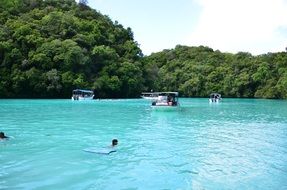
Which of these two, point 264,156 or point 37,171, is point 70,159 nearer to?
point 37,171

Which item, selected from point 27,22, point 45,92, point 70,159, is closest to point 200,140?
point 70,159

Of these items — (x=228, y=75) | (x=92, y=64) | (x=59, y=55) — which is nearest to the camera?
(x=59, y=55)

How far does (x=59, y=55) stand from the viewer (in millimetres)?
68312

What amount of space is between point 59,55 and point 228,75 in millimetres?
50449

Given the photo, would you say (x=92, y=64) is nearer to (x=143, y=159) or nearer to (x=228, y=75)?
(x=228, y=75)

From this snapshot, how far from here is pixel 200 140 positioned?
20.2 metres

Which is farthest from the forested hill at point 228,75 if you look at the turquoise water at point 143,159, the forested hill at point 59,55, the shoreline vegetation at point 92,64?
the turquoise water at point 143,159

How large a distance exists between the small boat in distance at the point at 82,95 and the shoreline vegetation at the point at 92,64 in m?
2.45

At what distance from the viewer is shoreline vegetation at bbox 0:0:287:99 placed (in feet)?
217

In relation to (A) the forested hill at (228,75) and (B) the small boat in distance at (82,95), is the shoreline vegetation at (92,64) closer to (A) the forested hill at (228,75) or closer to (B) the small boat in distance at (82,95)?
(A) the forested hill at (228,75)

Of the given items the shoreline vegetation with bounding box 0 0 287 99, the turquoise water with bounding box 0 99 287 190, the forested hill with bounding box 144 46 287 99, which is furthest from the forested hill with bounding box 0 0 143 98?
the turquoise water with bounding box 0 99 287 190

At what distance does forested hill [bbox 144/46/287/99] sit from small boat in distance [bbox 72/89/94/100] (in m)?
24.6

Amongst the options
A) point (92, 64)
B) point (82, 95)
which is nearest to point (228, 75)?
point (92, 64)

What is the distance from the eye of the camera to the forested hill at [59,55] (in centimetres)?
6562
